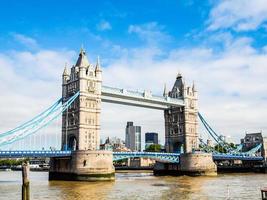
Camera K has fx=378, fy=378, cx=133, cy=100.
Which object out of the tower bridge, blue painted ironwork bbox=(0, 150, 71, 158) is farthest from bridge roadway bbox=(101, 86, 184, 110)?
blue painted ironwork bbox=(0, 150, 71, 158)

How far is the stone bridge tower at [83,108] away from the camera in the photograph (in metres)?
59.8

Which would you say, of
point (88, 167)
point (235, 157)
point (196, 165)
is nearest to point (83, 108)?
point (88, 167)

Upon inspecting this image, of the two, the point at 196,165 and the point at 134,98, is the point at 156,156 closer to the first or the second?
the point at 196,165

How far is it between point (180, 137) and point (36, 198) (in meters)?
49.9

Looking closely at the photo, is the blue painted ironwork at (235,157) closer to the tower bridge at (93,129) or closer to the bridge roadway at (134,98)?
the tower bridge at (93,129)

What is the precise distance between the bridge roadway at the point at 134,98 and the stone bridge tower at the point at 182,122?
132 inches

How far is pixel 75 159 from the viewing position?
174 feet

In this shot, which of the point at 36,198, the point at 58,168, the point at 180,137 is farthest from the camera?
the point at 180,137

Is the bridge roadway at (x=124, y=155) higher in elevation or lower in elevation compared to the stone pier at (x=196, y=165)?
higher

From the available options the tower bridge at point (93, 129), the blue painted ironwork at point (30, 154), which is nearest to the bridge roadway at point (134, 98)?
the tower bridge at point (93, 129)

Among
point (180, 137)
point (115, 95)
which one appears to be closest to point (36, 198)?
point (115, 95)

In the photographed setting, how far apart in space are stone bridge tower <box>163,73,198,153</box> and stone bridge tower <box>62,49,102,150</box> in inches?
885

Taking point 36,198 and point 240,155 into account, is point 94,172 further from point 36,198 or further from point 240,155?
point 240,155

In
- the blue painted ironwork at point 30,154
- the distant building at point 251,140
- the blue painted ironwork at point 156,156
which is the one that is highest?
the distant building at point 251,140
